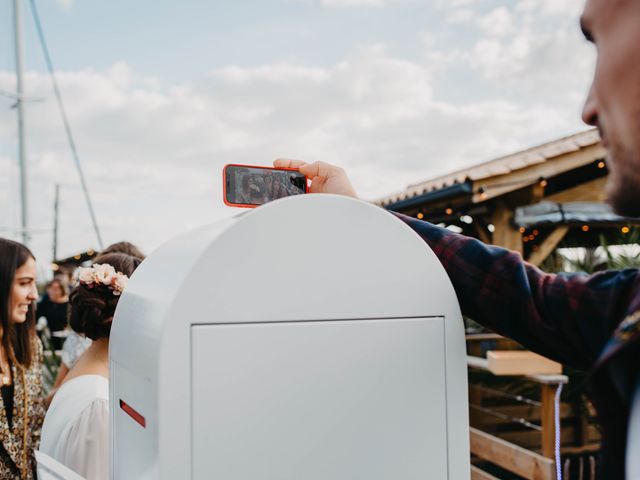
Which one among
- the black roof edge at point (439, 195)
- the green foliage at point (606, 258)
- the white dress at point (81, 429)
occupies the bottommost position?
the white dress at point (81, 429)

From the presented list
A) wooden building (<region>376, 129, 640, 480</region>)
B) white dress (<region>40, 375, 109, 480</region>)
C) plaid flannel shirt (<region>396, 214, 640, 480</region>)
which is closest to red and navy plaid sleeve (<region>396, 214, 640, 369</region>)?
plaid flannel shirt (<region>396, 214, 640, 480</region>)

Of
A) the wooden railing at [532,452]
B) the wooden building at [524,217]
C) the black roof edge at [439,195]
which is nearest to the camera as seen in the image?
the wooden railing at [532,452]

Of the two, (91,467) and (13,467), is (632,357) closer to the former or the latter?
(91,467)

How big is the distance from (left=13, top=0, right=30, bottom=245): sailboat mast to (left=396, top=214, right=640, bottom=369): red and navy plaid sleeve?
29.0ft

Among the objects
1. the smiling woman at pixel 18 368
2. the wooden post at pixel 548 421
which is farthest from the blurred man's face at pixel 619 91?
the wooden post at pixel 548 421

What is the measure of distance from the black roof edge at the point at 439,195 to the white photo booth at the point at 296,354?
4484mm

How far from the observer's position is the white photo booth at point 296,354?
792mm

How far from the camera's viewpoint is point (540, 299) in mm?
1040

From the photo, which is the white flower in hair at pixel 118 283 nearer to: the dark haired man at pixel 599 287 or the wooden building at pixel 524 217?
the dark haired man at pixel 599 287

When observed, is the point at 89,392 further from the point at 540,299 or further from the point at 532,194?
the point at 532,194

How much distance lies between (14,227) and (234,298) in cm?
953

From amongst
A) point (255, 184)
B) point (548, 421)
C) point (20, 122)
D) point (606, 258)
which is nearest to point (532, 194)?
point (606, 258)

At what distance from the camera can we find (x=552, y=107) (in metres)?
5.83

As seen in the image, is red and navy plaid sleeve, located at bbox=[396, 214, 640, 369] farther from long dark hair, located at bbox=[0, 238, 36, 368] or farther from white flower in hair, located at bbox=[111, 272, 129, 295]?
long dark hair, located at bbox=[0, 238, 36, 368]
